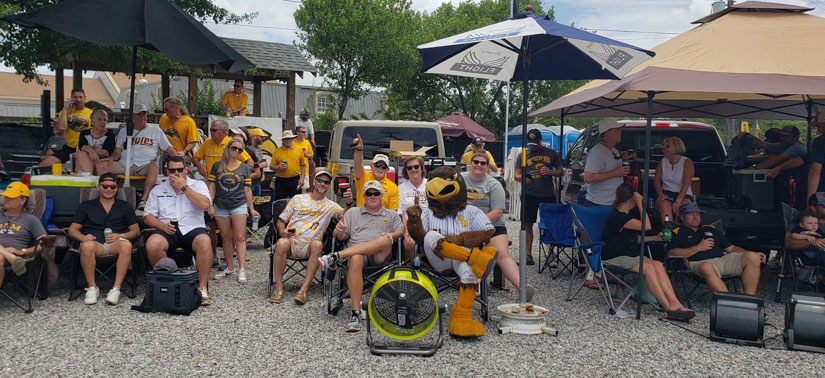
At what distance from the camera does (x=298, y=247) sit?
5887 mm

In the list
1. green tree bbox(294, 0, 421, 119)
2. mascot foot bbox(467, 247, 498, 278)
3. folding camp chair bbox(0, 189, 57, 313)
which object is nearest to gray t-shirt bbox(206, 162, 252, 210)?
folding camp chair bbox(0, 189, 57, 313)

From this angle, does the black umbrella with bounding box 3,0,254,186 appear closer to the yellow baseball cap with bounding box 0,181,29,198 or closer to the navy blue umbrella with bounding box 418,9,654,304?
the yellow baseball cap with bounding box 0,181,29,198

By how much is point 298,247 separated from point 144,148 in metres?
2.56

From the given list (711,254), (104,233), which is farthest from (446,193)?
(104,233)

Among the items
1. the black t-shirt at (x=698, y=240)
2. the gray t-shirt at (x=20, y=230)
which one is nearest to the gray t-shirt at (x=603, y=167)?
the black t-shirt at (x=698, y=240)

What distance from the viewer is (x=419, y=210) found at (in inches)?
194

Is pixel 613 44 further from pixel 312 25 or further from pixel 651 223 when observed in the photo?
pixel 312 25

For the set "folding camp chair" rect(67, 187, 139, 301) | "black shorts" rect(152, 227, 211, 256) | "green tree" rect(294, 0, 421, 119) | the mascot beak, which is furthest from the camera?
"green tree" rect(294, 0, 421, 119)

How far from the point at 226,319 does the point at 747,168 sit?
6.21m

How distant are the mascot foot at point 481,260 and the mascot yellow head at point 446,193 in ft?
1.67

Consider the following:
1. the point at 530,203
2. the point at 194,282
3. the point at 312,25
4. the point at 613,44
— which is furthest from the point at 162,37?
the point at 312,25

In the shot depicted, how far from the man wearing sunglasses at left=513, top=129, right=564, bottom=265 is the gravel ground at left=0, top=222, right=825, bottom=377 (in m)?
2.18

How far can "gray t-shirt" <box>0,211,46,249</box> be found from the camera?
17.8 ft

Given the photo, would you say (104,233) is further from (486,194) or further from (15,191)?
(486,194)
